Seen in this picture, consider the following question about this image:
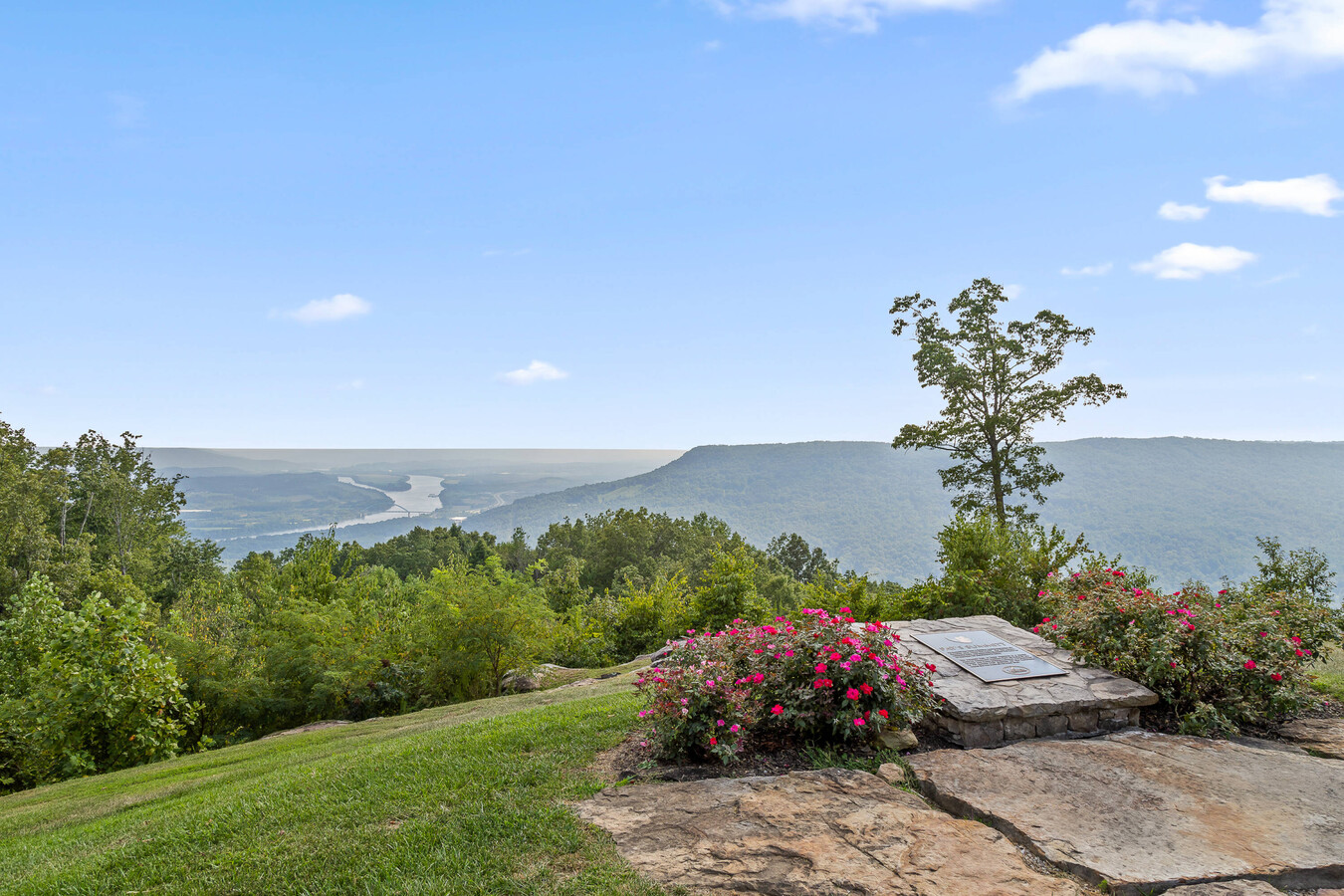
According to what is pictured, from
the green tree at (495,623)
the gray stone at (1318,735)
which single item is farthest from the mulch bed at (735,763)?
the green tree at (495,623)

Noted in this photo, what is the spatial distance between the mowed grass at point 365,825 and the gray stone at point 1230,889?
2.76 m

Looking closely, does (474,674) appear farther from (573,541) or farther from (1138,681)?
(573,541)

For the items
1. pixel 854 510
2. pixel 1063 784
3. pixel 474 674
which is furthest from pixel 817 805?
pixel 854 510

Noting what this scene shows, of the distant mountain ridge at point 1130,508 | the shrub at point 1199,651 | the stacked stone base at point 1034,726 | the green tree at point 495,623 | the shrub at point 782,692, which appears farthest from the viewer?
the distant mountain ridge at point 1130,508

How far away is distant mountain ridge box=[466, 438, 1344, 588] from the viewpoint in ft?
489

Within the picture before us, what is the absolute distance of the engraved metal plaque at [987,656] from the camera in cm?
654

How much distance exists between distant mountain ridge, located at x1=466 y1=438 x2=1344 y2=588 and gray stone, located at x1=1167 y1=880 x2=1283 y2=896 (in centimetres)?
14499

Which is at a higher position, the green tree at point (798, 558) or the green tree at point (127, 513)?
the green tree at point (127, 513)

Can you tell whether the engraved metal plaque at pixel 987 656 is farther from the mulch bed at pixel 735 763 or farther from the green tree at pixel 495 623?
the green tree at pixel 495 623

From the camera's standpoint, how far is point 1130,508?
169500mm

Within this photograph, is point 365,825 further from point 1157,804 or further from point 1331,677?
point 1331,677

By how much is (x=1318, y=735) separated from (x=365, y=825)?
8071 mm

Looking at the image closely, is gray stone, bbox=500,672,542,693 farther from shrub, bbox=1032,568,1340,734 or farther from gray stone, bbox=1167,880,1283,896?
gray stone, bbox=1167,880,1283,896

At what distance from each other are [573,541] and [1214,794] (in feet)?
196
